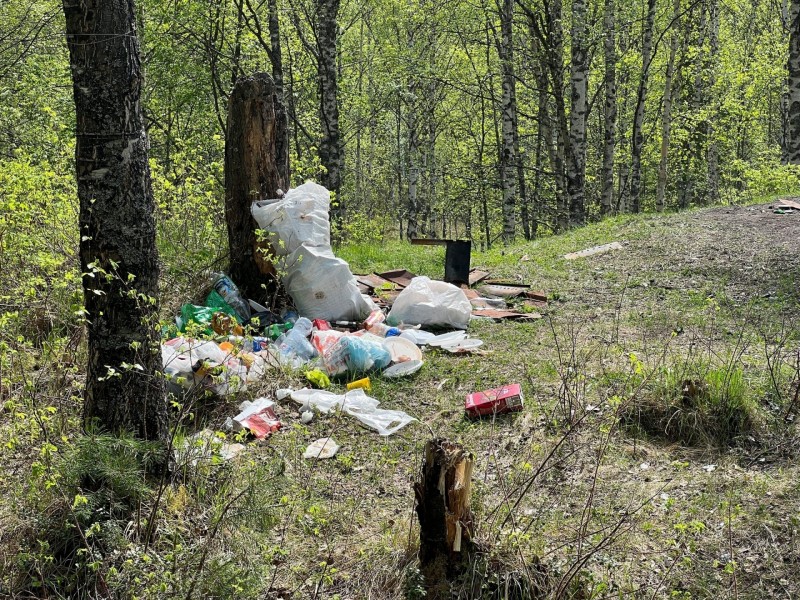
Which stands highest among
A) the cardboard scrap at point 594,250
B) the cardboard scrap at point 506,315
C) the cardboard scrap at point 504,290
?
the cardboard scrap at point 594,250

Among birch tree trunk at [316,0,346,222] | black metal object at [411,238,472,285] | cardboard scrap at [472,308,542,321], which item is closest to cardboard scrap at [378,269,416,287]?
black metal object at [411,238,472,285]

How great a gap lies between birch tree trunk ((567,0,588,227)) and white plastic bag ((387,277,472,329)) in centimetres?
746

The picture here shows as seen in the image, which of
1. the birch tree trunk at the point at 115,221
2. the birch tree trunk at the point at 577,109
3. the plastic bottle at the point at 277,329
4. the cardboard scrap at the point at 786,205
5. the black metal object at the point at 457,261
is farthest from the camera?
the birch tree trunk at the point at 577,109

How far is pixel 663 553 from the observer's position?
3203 millimetres

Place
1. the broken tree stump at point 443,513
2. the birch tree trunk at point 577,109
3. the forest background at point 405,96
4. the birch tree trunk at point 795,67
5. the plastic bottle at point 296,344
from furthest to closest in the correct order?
the birch tree trunk at point 795,67, the birch tree trunk at point 577,109, the forest background at point 405,96, the plastic bottle at point 296,344, the broken tree stump at point 443,513

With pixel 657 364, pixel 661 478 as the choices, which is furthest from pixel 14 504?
pixel 657 364

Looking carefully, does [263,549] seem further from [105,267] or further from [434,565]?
[105,267]

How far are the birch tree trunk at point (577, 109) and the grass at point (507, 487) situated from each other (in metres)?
7.71

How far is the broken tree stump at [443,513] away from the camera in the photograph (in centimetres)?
298

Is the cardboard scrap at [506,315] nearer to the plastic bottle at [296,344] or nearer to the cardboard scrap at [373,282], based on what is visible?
the cardboard scrap at [373,282]

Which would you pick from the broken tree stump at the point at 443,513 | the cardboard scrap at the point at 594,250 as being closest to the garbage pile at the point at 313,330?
the broken tree stump at the point at 443,513

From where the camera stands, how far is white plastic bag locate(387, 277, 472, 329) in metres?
6.69

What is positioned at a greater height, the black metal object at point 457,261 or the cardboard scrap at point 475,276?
the black metal object at point 457,261

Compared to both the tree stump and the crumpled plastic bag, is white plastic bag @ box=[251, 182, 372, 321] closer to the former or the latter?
the tree stump
